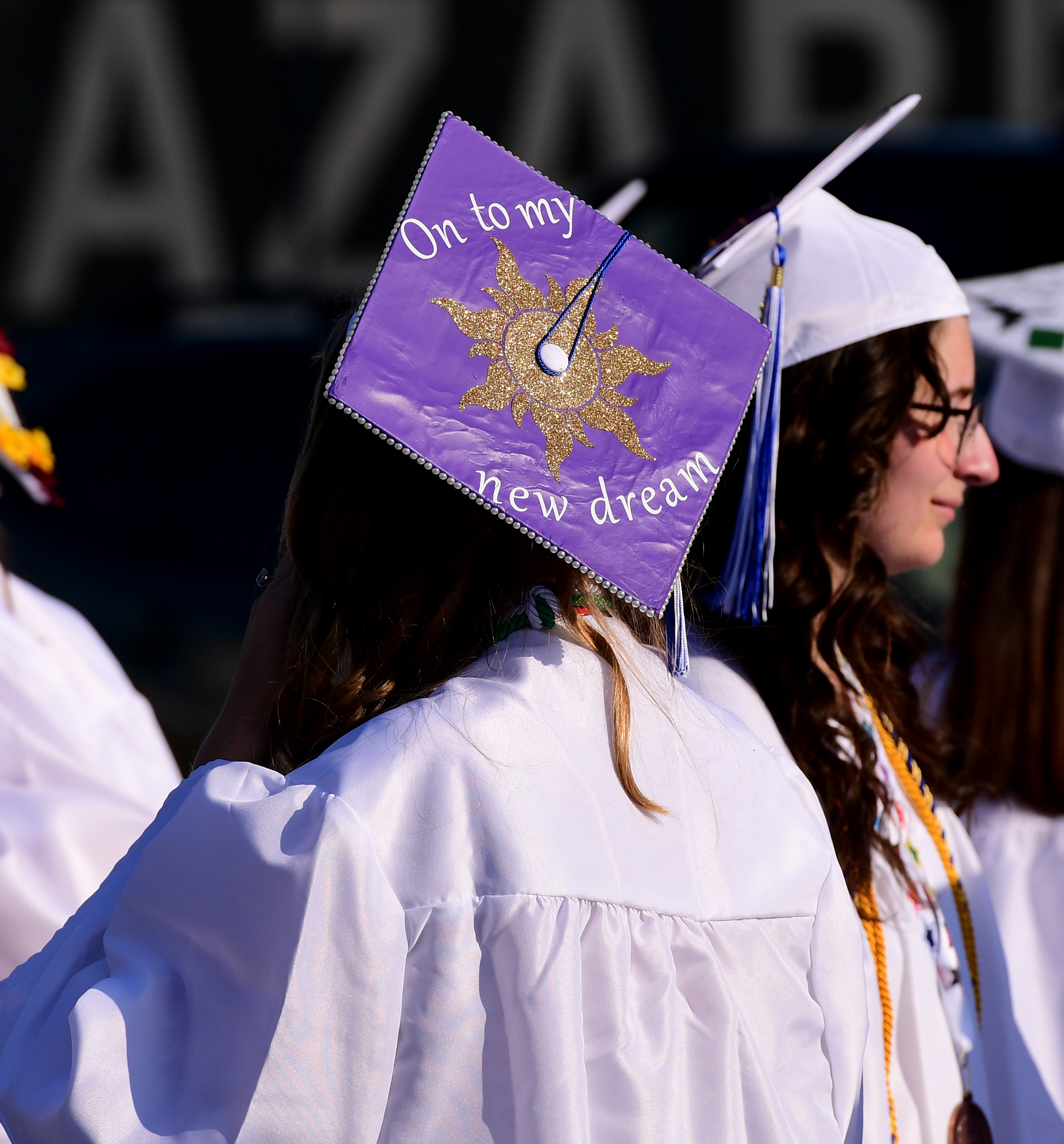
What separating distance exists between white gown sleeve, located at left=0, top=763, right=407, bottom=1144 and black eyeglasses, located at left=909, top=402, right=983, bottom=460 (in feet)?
3.87

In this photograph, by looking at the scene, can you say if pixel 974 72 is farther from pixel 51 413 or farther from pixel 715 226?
pixel 51 413

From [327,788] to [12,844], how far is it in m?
1.19

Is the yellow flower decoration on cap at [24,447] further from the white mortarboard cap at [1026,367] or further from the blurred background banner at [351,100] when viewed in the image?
the blurred background banner at [351,100]

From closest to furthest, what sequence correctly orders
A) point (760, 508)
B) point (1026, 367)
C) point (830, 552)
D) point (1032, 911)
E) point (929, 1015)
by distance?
1. point (760, 508)
2. point (929, 1015)
3. point (830, 552)
4. point (1032, 911)
5. point (1026, 367)

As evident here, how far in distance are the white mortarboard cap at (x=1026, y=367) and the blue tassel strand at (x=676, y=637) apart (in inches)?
52.4

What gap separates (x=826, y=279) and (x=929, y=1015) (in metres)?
1.04

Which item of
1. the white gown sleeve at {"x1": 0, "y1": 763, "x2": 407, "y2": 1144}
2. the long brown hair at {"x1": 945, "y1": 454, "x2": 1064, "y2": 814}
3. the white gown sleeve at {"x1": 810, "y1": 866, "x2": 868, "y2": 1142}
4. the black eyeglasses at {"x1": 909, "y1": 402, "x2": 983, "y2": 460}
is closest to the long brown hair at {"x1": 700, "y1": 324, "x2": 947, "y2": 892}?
the black eyeglasses at {"x1": 909, "y1": 402, "x2": 983, "y2": 460}

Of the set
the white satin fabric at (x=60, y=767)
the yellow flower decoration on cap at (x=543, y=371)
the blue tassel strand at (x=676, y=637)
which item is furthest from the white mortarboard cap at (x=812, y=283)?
the white satin fabric at (x=60, y=767)

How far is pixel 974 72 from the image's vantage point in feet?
27.1

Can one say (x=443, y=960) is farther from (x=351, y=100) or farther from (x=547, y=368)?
(x=351, y=100)

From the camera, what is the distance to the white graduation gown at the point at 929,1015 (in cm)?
198

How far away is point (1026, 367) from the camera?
2697 mm

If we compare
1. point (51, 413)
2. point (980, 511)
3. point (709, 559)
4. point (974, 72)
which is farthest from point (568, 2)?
point (709, 559)

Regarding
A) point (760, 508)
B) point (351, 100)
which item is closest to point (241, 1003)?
point (760, 508)
